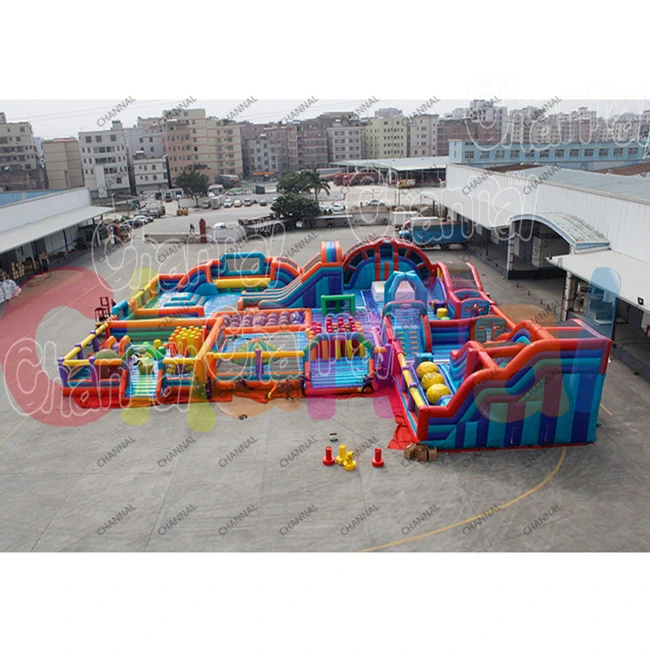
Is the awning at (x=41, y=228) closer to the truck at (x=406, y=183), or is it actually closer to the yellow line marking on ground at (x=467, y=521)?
the yellow line marking on ground at (x=467, y=521)

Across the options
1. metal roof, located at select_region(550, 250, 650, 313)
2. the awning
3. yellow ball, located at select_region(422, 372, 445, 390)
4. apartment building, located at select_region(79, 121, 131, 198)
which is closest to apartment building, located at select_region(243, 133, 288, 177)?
apartment building, located at select_region(79, 121, 131, 198)

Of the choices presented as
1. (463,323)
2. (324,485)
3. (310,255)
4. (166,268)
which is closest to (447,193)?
(310,255)

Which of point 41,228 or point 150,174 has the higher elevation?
point 150,174

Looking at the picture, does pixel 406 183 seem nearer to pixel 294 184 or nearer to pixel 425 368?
pixel 294 184

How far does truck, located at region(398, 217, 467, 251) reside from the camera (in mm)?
35656

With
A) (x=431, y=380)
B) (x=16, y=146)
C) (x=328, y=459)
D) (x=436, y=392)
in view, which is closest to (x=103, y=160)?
(x=16, y=146)

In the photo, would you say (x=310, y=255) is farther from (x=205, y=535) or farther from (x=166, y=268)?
(x=205, y=535)

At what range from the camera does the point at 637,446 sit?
512 inches

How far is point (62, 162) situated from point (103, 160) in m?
4.71

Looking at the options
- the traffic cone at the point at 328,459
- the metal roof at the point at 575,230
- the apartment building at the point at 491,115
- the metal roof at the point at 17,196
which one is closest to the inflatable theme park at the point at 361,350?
the traffic cone at the point at 328,459

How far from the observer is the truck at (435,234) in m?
35.7

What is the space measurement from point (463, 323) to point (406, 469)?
694 centimetres

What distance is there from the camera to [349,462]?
1247 cm

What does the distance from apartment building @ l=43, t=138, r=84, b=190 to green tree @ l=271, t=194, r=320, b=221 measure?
36067mm
